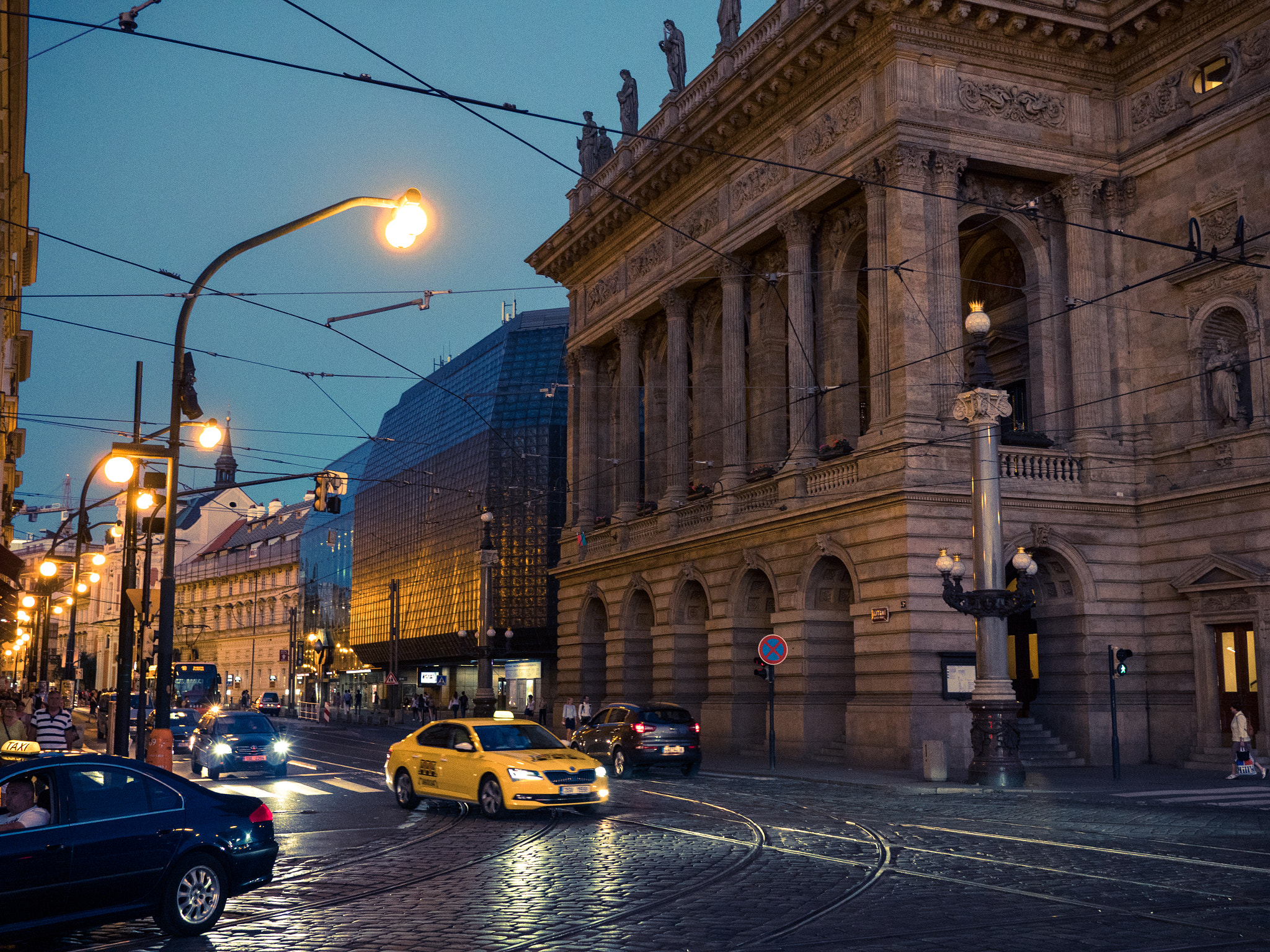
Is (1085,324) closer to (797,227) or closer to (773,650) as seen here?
(797,227)

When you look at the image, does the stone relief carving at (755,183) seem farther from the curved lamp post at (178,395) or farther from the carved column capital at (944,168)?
the curved lamp post at (178,395)

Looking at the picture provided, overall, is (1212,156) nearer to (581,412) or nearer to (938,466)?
(938,466)

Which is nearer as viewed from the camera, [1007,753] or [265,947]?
[265,947]

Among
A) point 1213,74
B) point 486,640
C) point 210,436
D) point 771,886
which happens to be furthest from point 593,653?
point 771,886

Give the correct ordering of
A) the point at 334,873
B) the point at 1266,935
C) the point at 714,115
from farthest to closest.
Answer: the point at 714,115 < the point at 334,873 < the point at 1266,935

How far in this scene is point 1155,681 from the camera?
107ft

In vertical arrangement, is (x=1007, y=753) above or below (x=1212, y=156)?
below

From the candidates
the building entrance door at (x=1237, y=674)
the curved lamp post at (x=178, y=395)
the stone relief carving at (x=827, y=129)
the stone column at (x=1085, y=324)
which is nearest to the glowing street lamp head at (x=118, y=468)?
the curved lamp post at (x=178, y=395)

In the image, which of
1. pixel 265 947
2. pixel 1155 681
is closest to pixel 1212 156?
pixel 1155 681

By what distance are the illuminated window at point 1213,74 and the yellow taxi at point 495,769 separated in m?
23.5

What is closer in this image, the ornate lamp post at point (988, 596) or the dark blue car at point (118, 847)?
the dark blue car at point (118, 847)

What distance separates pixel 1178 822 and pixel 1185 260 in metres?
18.2

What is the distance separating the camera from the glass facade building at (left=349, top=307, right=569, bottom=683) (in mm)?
85000

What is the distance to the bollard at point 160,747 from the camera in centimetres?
1883
